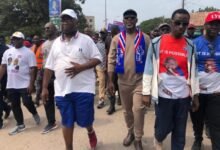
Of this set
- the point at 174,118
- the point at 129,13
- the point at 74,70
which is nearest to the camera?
the point at 174,118

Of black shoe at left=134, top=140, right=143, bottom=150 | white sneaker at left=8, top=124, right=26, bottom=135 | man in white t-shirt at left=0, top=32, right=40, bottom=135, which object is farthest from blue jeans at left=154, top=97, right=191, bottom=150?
white sneaker at left=8, top=124, right=26, bottom=135

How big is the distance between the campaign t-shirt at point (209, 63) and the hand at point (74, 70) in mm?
1505

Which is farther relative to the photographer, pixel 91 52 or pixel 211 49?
pixel 91 52

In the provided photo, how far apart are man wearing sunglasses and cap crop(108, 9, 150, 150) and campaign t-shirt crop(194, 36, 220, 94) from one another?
0.96 metres

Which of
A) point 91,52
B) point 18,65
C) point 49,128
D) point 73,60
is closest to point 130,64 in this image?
point 91,52

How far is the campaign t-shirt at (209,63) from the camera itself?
417 centimetres

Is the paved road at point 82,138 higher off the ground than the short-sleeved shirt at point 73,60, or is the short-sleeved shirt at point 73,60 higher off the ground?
the short-sleeved shirt at point 73,60

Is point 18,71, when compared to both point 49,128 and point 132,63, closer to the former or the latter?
point 49,128

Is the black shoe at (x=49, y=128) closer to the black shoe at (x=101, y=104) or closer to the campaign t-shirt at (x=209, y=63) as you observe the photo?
the black shoe at (x=101, y=104)

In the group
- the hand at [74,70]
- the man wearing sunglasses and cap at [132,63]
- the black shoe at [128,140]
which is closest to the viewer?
the hand at [74,70]

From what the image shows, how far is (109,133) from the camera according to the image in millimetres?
6113

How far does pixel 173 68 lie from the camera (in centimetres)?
395

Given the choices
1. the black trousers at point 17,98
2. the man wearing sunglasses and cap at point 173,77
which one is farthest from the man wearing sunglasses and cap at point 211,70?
the black trousers at point 17,98

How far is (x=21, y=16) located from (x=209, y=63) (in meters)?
38.0
